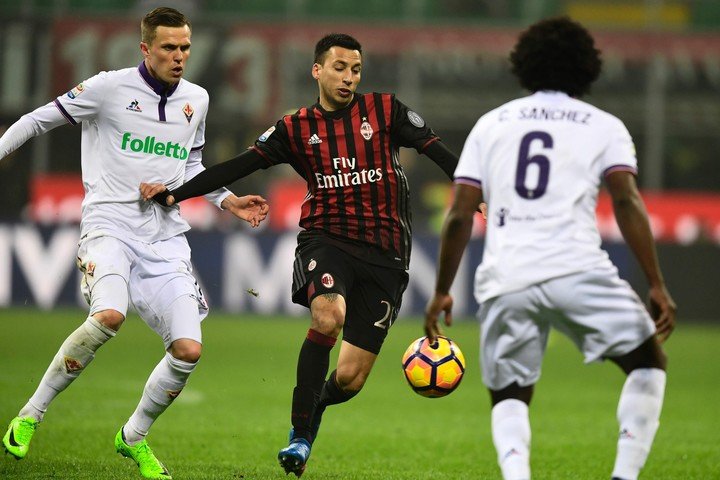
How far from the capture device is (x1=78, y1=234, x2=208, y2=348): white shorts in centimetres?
643

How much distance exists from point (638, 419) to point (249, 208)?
2867 mm

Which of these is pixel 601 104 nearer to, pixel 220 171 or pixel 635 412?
pixel 220 171

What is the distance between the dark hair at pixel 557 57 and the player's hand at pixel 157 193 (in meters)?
2.45

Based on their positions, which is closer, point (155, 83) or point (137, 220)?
point (137, 220)

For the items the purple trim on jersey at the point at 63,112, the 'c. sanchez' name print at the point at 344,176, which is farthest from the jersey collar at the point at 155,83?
the 'c. sanchez' name print at the point at 344,176

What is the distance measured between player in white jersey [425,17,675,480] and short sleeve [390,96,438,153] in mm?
1925

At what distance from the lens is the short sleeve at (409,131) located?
6922mm

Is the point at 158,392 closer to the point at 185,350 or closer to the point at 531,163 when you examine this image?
the point at 185,350

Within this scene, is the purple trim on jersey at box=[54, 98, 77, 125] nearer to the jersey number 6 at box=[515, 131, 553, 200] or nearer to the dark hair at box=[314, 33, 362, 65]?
the dark hair at box=[314, 33, 362, 65]

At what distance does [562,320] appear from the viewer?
16.0 ft

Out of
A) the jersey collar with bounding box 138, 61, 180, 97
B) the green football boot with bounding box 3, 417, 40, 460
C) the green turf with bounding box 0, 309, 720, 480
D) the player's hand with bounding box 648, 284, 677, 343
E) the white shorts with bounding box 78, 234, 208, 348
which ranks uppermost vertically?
the jersey collar with bounding box 138, 61, 180, 97

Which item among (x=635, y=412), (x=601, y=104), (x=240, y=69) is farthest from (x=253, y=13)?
(x=635, y=412)

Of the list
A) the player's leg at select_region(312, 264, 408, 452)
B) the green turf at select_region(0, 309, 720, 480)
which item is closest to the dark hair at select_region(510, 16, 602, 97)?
the player's leg at select_region(312, 264, 408, 452)

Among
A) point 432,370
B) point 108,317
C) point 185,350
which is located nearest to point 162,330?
point 185,350
